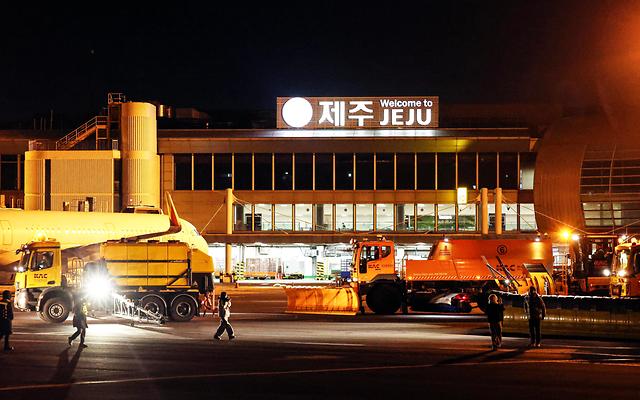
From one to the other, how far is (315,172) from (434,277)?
3733cm

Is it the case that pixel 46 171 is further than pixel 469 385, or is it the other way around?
pixel 46 171

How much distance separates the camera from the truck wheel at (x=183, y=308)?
39188mm

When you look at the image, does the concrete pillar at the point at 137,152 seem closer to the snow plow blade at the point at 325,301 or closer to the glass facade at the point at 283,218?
the glass facade at the point at 283,218

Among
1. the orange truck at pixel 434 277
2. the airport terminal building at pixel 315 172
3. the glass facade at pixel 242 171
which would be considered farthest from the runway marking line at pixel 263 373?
the glass facade at pixel 242 171

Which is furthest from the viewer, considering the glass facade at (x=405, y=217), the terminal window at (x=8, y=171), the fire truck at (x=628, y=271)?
the terminal window at (x=8, y=171)

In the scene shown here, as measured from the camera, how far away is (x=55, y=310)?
127ft

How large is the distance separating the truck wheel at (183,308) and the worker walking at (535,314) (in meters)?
15.2

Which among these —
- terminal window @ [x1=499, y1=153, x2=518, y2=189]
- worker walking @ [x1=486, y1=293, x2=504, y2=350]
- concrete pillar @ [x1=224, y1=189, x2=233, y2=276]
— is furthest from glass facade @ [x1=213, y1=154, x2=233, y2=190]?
worker walking @ [x1=486, y1=293, x2=504, y2=350]

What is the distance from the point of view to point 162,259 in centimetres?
4053

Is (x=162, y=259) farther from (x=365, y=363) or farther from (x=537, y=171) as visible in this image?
(x=537, y=171)

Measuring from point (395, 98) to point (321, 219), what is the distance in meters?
11.2

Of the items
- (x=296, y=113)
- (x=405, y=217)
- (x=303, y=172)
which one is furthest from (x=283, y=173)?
(x=405, y=217)

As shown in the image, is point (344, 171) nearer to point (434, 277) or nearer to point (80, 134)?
point (80, 134)

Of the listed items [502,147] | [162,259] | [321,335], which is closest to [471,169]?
[502,147]
